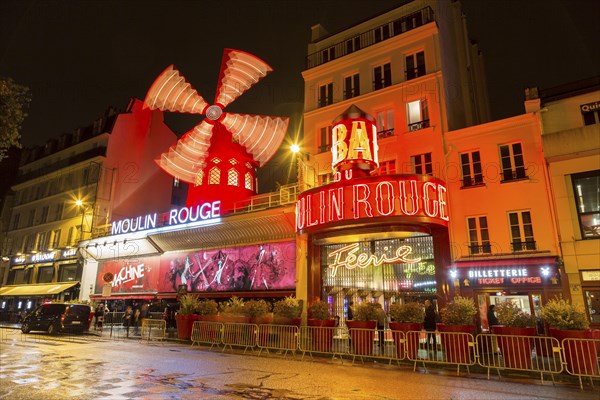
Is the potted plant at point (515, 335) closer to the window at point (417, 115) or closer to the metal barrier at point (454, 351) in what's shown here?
the metal barrier at point (454, 351)

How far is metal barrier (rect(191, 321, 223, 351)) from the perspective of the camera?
14.0 meters

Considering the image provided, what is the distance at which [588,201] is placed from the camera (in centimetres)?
1275

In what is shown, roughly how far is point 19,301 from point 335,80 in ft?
103

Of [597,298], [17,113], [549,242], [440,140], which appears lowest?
[597,298]

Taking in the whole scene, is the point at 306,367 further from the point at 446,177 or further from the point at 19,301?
the point at 19,301

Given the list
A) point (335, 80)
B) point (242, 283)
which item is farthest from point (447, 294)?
point (335, 80)

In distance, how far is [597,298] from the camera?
12.0 m

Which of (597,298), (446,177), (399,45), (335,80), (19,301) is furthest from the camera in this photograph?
(19,301)

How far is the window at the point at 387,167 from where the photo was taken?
16.7 metres

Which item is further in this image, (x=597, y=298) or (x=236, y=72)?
(x=236, y=72)

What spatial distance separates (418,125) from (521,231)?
226 inches

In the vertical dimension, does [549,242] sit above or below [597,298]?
above

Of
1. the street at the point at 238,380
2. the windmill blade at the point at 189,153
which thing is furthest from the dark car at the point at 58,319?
the windmill blade at the point at 189,153

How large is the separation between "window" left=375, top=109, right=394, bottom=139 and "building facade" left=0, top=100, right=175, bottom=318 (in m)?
20.4
